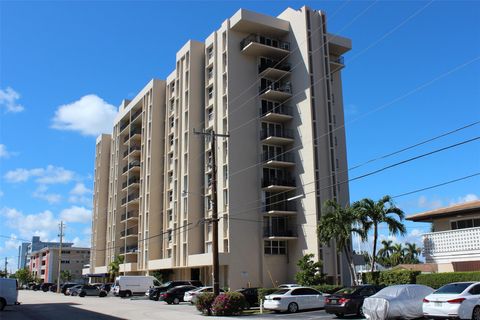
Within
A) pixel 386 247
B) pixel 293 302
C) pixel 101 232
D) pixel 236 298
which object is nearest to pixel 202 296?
pixel 236 298

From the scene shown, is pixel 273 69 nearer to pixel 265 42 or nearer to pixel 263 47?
pixel 263 47

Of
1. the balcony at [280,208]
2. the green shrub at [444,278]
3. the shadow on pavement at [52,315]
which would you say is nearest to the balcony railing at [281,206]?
the balcony at [280,208]

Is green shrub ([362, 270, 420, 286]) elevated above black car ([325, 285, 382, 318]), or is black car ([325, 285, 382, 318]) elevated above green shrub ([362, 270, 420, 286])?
green shrub ([362, 270, 420, 286])

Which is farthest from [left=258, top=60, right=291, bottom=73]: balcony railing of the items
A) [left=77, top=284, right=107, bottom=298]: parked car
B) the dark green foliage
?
[left=77, top=284, right=107, bottom=298]: parked car

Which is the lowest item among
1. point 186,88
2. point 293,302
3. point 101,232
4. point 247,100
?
point 293,302

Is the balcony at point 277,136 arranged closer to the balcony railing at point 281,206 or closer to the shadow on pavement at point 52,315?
the balcony railing at point 281,206

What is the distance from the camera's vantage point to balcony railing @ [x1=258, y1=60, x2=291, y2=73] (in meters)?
54.9

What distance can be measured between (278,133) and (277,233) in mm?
10779

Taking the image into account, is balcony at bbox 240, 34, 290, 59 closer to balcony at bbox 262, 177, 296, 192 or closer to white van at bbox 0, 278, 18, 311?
balcony at bbox 262, 177, 296, 192

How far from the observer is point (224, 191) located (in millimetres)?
52094

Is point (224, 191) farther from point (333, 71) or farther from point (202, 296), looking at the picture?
point (202, 296)

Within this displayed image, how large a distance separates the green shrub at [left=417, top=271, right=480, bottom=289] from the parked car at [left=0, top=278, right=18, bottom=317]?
25649 mm

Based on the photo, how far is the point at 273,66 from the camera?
55.2 m

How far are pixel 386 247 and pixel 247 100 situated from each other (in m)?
42.4
